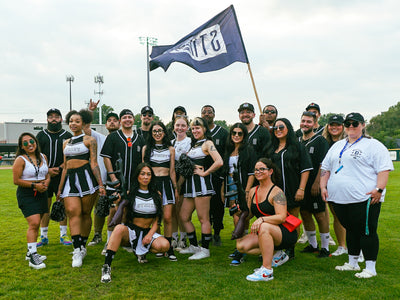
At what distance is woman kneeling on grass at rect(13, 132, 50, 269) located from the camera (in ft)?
15.7

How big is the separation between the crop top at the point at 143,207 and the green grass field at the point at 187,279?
28.2 inches

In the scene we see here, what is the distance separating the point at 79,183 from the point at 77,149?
0.49m

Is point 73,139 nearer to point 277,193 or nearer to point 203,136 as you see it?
point 203,136

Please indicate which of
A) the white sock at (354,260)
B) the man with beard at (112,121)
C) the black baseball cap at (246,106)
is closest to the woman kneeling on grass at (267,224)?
the white sock at (354,260)

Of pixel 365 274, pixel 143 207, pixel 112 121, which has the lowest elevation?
pixel 365 274

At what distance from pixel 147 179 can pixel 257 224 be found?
1.62 meters

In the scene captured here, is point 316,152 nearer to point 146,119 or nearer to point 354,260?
point 354,260

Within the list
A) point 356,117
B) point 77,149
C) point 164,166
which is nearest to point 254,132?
point 164,166

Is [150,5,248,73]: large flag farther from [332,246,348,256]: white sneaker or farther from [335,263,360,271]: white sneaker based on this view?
[335,263,360,271]: white sneaker

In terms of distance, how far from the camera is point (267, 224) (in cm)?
423

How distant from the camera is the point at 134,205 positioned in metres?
4.79

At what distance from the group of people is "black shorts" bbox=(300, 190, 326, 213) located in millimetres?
15

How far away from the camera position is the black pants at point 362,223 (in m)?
4.11

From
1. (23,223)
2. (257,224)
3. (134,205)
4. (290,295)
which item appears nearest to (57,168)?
(134,205)
